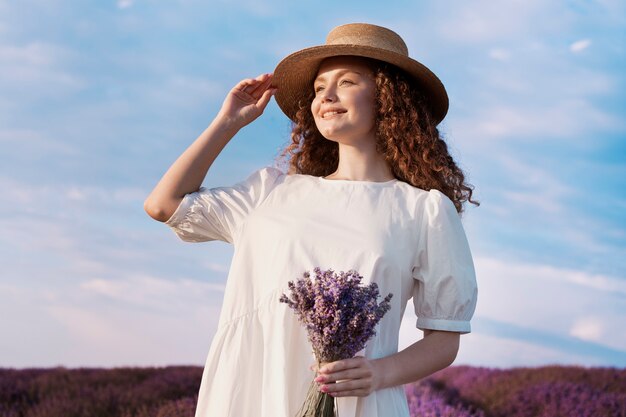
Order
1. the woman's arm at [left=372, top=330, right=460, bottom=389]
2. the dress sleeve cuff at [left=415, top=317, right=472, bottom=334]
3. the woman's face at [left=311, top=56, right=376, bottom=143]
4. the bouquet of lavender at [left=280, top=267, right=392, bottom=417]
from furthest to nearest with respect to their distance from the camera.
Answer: the woman's face at [left=311, top=56, right=376, bottom=143] → the dress sleeve cuff at [left=415, top=317, right=472, bottom=334] → the woman's arm at [left=372, top=330, right=460, bottom=389] → the bouquet of lavender at [left=280, top=267, right=392, bottom=417]

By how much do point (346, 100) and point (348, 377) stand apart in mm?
1038

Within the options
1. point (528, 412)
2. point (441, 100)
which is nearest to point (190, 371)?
point (528, 412)

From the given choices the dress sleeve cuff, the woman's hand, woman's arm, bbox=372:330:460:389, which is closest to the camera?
woman's arm, bbox=372:330:460:389

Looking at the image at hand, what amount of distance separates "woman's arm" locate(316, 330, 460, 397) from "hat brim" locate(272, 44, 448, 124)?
3.09 ft

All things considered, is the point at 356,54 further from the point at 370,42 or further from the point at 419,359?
the point at 419,359

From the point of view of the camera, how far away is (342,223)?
2.74m

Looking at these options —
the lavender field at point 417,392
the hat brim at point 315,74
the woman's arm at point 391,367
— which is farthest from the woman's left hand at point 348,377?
the lavender field at point 417,392

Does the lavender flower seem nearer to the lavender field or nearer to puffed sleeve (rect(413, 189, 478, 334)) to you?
puffed sleeve (rect(413, 189, 478, 334))

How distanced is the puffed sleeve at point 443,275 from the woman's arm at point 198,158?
0.77 metres

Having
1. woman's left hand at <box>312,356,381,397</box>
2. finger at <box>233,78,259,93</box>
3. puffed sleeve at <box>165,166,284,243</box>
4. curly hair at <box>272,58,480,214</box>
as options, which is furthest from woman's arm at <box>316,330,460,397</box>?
finger at <box>233,78,259,93</box>

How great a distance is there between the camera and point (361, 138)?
297 centimetres

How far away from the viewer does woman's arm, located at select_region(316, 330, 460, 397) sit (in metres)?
2.31

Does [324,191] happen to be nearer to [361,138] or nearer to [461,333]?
[361,138]

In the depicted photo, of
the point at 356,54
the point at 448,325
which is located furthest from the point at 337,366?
the point at 356,54
